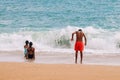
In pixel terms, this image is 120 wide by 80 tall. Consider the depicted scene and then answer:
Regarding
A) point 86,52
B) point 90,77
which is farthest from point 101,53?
point 90,77

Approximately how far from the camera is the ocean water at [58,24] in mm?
20069

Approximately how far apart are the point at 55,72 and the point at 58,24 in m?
18.8

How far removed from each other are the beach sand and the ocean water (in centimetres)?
676

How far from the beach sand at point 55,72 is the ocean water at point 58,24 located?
22.2 feet

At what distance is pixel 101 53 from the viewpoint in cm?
1702

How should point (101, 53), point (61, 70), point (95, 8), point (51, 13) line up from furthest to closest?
point (95, 8)
point (51, 13)
point (101, 53)
point (61, 70)

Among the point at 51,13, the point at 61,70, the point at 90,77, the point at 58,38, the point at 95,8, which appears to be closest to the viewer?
the point at 90,77

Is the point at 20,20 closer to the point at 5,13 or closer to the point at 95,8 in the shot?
the point at 5,13

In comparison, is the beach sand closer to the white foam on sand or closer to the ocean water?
the white foam on sand

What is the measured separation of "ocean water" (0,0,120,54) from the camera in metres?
20.1

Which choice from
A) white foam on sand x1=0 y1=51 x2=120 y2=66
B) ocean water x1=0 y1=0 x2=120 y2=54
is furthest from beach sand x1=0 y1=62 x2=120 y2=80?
ocean water x1=0 y1=0 x2=120 y2=54

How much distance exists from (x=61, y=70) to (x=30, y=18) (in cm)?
2210

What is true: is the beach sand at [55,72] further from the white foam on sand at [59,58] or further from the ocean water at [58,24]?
the ocean water at [58,24]

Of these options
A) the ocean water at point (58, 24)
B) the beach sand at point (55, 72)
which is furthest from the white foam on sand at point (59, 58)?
the beach sand at point (55, 72)
